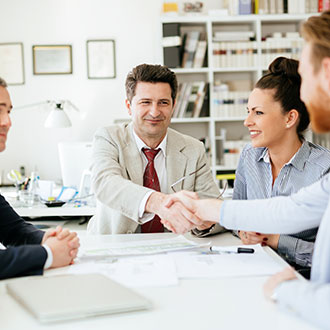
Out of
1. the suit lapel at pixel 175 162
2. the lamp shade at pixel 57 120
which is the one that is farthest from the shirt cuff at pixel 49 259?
the lamp shade at pixel 57 120

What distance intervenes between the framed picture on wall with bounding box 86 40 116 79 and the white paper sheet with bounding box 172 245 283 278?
383 cm

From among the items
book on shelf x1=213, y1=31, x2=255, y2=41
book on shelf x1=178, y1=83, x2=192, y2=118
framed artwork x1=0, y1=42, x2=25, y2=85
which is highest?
book on shelf x1=213, y1=31, x2=255, y2=41

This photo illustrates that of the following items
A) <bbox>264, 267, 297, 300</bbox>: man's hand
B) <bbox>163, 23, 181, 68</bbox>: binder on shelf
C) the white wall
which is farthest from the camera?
the white wall

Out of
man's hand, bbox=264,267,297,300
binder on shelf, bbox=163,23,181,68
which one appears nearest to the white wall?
binder on shelf, bbox=163,23,181,68

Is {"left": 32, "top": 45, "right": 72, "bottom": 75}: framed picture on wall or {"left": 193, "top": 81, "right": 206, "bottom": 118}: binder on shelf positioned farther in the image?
{"left": 32, "top": 45, "right": 72, "bottom": 75}: framed picture on wall

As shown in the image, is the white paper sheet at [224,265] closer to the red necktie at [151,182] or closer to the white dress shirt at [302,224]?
the white dress shirt at [302,224]

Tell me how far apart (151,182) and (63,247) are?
806 millimetres

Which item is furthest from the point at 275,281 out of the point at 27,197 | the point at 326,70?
the point at 27,197

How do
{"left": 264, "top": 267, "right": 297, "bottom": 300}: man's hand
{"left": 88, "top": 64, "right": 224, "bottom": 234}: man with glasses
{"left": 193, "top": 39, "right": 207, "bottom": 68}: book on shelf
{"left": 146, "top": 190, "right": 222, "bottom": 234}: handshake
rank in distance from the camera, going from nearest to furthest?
{"left": 264, "top": 267, "right": 297, "bottom": 300}: man's hand → {"left": 146, "top": 190, "right": 222, "bottom": 234}: handshake → {"left": 88, "top": 64, "right": 224, "bottom": 234}: man with glasses → {"left": 193, "top": 39, "right": 207, "bottom": 68}: book on shelf

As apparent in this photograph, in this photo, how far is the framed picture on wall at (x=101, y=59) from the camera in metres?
5.21

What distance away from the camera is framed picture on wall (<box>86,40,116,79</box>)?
521cm

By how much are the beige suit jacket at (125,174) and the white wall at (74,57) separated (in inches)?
114

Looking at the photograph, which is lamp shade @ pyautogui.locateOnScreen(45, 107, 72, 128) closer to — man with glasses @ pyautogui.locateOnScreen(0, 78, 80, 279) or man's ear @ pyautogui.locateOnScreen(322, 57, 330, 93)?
man with glasses @ pyautogui.locateOnScreen(0, 78, 80, 279)

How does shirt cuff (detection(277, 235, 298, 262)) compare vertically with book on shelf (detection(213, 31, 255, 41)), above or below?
below
